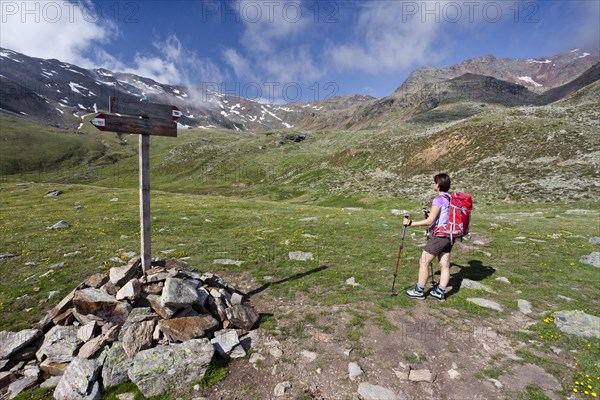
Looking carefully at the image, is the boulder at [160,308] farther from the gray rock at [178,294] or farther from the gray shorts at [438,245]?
the gray shorts at [438,245]

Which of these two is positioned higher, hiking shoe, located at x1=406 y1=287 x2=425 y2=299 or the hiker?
the hiker

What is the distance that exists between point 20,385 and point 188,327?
3805 millimetres

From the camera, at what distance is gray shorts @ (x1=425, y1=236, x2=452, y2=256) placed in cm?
1003

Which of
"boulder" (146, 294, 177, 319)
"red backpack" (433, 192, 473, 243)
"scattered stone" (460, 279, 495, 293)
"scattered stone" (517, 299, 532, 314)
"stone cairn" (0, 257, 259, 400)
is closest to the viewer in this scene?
"stone cairn" (0, 257, 259, 400)

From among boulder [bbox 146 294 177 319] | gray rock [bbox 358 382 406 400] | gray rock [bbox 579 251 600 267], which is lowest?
gray rock [bbox 358 382 406 400]

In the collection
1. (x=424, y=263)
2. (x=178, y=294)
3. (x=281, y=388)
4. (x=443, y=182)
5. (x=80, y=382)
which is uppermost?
(x=443, y=182)

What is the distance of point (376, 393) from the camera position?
21.7 feet

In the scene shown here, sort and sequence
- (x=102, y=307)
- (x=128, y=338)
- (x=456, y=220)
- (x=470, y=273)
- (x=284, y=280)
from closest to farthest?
(x=128, y=338), (x=102, y=307), (x=456, y=220), (x=284, y=280), (x=470, y=273)

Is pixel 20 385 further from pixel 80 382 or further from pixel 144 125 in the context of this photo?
pixel 144 125

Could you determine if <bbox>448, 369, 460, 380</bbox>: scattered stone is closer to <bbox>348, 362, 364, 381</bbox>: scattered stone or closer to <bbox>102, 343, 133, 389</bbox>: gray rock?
<bbox>348, 362, 364, 381</bbox>: scattered stone

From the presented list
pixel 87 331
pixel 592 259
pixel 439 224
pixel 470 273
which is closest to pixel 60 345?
pixel 87 331

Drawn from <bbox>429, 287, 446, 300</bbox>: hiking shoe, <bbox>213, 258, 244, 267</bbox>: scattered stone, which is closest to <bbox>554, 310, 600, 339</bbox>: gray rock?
<bbox>429, 287, 446, 300</bbox>: hiking shoe

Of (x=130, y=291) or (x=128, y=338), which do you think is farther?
(x=130, y=291)

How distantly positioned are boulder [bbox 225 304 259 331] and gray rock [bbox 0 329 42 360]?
5.33m
